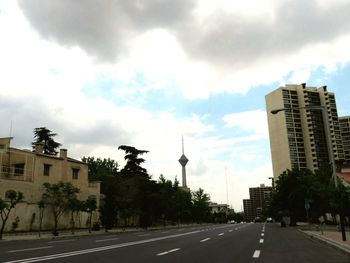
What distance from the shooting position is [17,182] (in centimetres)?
4275

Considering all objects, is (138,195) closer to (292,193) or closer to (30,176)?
(30,176)

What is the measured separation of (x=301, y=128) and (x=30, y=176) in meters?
47.6

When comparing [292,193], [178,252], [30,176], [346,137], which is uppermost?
[346,137]

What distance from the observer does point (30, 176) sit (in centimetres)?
4506

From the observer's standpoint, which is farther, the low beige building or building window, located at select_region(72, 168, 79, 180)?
building window, located at select_region(72, 168, 79, 180)

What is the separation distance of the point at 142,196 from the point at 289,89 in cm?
2951

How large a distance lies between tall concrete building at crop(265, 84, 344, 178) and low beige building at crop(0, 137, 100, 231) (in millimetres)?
31753

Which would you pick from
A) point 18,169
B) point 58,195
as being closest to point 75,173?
point 58,195

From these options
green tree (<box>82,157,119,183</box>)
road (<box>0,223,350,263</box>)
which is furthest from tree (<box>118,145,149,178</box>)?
road (<box>0,223,350,263</box>)

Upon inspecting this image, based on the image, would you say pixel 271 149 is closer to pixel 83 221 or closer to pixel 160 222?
pixel 160 222

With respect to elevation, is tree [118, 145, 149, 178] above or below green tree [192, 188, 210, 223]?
above

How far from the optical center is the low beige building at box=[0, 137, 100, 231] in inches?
1682

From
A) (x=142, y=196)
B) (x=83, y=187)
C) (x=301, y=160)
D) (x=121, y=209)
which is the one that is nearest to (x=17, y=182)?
(x=83, y=187)

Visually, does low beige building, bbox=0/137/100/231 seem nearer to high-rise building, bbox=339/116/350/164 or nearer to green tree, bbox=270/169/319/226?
green tree, bbox=270/169/319/226
